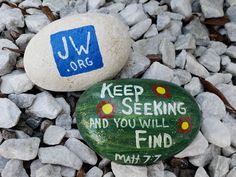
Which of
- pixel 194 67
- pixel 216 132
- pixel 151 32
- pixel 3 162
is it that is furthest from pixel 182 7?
pixel 3 162

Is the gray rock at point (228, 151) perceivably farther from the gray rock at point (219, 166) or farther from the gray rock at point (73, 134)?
the gray rock at point (73, 134)

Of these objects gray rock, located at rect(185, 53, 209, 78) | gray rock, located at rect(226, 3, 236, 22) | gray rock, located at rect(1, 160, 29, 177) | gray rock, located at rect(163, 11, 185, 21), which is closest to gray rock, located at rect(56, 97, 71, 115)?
gray rock, located at rect(1, 160, 29, 177)

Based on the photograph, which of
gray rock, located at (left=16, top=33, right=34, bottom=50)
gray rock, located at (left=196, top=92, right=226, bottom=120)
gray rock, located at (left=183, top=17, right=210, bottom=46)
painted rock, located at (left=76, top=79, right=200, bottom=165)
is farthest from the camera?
gray rock, located at (left=183, top=17, right=210, bottom=46)

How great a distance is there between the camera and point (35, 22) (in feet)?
5.27

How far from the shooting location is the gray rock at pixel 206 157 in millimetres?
1361

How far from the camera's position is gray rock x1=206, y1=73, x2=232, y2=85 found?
1.54 metres

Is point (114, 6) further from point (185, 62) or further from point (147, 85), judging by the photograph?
point (147, 85)

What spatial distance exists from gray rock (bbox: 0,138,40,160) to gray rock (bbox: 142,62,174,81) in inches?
16.9

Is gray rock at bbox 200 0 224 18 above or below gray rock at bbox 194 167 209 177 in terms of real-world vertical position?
above

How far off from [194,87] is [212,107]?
0.29ft

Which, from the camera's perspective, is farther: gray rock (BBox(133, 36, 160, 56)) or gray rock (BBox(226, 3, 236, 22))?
gray rock (BBox(226, 3, 236, 22))

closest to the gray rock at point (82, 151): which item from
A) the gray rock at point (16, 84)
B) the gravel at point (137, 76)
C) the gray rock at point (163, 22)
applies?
the gravel at point (137, 76)

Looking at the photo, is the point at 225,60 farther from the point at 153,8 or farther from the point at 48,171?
the point at 48,171

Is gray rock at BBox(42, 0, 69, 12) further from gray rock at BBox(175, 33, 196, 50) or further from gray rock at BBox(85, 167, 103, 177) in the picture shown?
gray rock at BBox(85, 167, 103, 177)
